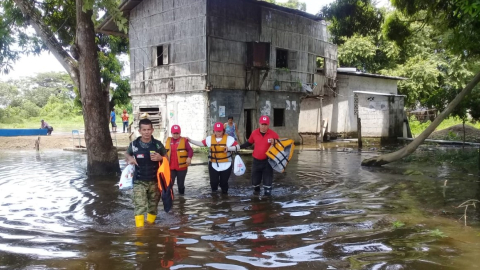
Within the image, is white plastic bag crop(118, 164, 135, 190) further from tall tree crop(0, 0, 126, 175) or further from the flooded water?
tall tree crop(0, 0, 126, 175)

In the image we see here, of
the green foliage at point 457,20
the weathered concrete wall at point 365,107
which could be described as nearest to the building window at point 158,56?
the weathered concrete wall at point 365,107

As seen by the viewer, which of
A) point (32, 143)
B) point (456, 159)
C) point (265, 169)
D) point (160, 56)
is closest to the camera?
point (265, 169)

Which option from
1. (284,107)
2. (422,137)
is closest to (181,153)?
(422,137)

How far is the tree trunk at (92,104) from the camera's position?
11180mm

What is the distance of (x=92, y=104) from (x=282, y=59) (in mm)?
Answer: 13440

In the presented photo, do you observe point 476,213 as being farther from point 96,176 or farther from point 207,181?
point 96,176

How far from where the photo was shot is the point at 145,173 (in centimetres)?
632

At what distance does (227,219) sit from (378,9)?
98.8 ft

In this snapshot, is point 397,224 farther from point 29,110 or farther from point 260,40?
point 29,110

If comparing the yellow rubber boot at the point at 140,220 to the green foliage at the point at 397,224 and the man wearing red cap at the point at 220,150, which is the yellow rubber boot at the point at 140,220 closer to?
the man wearing red cap at the point at 220,150

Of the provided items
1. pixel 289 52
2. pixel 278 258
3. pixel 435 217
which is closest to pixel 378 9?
pixel 289 52

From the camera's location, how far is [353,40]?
30.9 m

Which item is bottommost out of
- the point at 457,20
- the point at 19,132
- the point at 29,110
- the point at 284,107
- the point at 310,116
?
the point at 19,132

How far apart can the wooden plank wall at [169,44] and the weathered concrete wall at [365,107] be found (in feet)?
35.4
